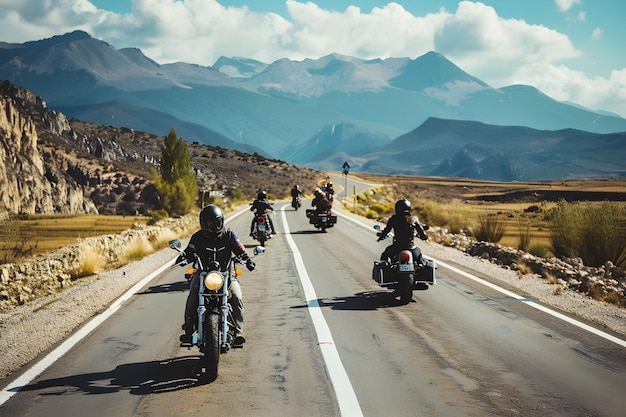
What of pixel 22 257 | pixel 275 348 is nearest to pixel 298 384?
pixel 275 348

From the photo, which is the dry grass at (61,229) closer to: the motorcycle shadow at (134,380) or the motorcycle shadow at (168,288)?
the motorcycle shadow at (168,288)

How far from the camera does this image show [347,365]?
6.84m

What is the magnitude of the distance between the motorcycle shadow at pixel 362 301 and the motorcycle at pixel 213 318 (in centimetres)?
370

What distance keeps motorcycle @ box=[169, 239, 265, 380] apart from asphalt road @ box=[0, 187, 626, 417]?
0.95 ft

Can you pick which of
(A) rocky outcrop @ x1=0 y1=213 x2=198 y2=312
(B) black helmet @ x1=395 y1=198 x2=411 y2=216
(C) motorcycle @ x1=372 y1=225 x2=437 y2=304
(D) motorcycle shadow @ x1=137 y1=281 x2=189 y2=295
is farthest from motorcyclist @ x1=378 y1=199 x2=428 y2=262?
(A) rocky outcrop @ x1=0 y1=213 x2=198 y2=312

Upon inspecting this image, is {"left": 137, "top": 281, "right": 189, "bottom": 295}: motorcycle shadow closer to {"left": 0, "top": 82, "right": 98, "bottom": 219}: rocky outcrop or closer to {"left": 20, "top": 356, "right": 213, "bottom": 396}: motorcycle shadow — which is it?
{"left": 20, "top": 356, "right": 213, "bottom": 396}: motorcycle shadow

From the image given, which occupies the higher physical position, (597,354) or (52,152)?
(52,152)

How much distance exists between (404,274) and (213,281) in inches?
197

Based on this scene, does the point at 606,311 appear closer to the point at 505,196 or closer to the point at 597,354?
the point at 597,354

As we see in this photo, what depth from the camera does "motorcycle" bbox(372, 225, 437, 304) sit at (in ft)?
34.8

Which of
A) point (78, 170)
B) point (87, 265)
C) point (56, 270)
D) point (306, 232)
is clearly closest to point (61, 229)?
point (306, 232)

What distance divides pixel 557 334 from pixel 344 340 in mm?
3027

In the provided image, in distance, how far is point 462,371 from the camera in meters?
6.64

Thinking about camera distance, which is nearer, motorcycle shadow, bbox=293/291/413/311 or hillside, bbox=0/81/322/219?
motorcycle shadow, bbox=293/291/413/311
